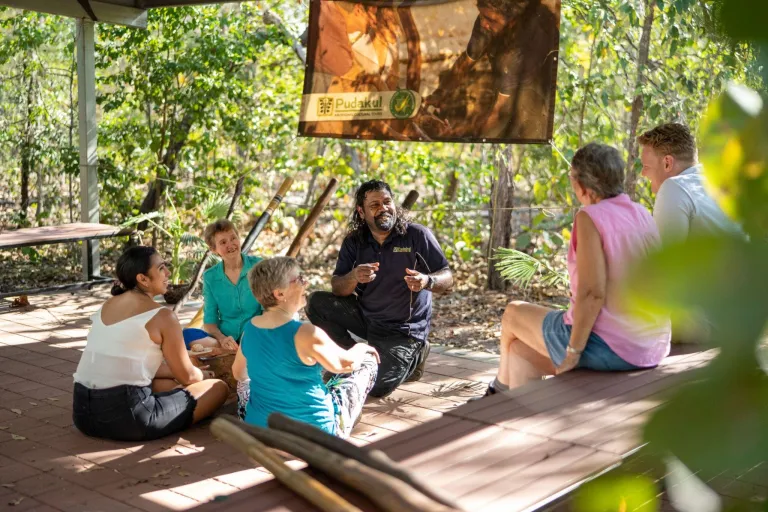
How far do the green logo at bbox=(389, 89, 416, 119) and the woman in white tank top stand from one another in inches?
90.9

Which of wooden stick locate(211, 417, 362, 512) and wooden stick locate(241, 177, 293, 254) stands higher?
wooden stick locate(241, 177, 293, 254)

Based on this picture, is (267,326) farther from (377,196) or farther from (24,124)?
(24,124)

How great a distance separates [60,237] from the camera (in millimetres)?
7590

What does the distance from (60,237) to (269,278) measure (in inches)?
182

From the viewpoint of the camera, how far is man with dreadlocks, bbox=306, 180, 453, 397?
480 cm

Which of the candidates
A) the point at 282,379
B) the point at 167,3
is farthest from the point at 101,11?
the point at 282,379

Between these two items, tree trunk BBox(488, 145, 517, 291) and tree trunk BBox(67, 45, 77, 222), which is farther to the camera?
tree trunk BBox(67, 45, 77, 222)

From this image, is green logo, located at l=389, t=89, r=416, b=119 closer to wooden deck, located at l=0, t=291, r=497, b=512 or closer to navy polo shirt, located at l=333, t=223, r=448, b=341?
navy polo shirt, located at l=333, t=223, r=448, b=341

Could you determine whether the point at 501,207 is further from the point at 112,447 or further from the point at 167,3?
the point at 112,447

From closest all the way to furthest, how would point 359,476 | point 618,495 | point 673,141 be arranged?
point 618,495 → point 359,476 → point 673,141

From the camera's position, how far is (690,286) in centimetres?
27

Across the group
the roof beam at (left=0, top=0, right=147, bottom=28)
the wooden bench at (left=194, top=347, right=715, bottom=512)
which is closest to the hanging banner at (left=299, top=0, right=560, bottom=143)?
the wooden bench at (left=194, top=347, right=715, bottom=512)

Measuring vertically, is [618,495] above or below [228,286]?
above

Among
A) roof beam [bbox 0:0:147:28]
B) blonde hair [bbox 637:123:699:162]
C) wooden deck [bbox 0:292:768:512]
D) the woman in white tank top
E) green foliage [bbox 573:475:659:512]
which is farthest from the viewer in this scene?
roof beam [bbox 0:0:147:28]
